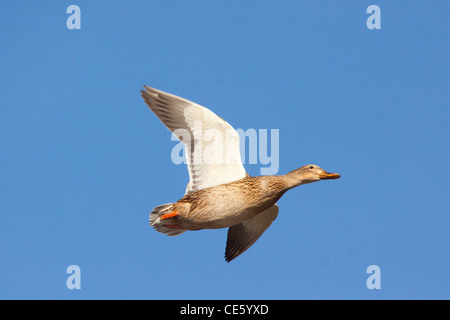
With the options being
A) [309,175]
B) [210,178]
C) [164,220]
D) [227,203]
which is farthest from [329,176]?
[164,220]

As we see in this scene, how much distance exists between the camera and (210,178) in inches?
445

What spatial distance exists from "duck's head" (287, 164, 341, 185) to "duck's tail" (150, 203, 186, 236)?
6.78ft

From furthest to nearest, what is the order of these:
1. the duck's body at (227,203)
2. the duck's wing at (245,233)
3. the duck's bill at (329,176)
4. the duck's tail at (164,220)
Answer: the duck's wing at (245,233) → the duck's bill at (329,176) → the duck's tail at (164,220) → the duck's body at (227,203)

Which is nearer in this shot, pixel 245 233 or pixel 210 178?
pixel 210 178

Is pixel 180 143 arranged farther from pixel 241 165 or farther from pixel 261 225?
pixel 261 225

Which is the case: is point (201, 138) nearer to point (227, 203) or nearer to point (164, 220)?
point (227, 203)

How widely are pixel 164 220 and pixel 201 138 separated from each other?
4.78 feet

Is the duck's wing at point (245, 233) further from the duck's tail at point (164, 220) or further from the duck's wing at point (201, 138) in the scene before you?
the duck's wing at point (201, 138)

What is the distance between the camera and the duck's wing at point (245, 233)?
1237 centimetres

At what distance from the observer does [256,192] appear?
1093cm

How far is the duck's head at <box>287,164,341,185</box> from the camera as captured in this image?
1116 centimetres

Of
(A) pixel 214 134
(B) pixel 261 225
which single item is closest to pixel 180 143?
(A) pixel 214 134

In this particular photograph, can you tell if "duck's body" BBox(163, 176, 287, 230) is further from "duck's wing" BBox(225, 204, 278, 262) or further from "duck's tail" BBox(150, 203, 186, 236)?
"duck's wing" BBox(225, 204, 278, 262)

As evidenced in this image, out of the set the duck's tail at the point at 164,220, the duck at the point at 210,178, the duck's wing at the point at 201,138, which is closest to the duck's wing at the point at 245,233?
the duck's tail at the point at 164,220
